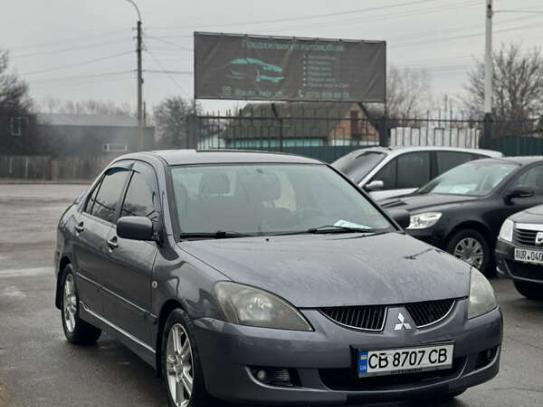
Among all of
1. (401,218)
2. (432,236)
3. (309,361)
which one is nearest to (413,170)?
(432,236)

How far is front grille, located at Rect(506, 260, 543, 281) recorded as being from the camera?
745 cm

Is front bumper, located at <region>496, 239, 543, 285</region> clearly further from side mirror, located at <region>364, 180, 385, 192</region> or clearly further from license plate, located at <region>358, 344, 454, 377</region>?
license plate, located at <region>358, 344, 454, 377</region>

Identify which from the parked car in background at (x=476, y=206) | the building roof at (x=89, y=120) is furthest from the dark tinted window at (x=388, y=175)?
the building roof at (x=89, y=120)

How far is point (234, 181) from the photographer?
529 cm

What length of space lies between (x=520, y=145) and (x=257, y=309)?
1686 cm

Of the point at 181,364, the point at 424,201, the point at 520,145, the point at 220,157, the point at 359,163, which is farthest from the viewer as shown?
the point at 520,145

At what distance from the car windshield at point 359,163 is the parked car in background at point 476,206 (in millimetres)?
1858

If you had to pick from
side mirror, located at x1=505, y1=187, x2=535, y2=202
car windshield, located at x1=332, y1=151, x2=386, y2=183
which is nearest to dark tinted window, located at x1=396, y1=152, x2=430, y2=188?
car windshield, located at x1=332, y1=151, x2=386, y2=183

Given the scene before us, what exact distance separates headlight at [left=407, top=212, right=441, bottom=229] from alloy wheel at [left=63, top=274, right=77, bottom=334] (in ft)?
14.7

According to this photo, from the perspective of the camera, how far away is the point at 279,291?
157 inches

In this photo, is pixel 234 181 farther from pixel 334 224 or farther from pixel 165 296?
pixel 165 296

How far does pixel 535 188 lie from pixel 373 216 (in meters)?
5.53

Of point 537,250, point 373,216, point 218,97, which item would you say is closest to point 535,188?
point 537,250

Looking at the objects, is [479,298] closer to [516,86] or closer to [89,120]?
[516,86]
